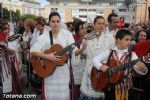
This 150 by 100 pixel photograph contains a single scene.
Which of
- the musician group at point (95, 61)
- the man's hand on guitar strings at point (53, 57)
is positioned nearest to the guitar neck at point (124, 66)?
the musician group at point (95, 61)

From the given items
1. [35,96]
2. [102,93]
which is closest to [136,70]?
[102,93]

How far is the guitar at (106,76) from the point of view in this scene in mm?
4395

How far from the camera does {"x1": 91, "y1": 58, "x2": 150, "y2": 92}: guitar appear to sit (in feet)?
14.4

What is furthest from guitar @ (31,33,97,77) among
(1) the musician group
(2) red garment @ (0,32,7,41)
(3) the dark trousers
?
(2) red garment @ (0,32,7,41)

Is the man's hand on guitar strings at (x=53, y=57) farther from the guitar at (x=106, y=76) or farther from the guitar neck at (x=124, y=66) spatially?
the guitar neck at (x=124, y=66)

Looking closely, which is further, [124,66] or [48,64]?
[48,64]

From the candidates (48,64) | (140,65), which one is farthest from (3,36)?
(140,65)

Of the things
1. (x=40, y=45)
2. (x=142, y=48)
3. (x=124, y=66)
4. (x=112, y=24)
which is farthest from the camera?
(x=112, y=24)

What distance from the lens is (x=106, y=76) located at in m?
4.56

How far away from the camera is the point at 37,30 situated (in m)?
8.14

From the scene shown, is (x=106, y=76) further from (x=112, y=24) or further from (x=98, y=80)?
(x=112, y=24)

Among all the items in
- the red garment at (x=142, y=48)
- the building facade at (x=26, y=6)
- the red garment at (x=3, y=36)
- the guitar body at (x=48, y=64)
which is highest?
the building facade at (x=26, y=6)

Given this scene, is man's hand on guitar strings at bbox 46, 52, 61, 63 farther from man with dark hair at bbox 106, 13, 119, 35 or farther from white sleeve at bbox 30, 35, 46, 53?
man with dark hair at bbox 106, 13, 119, 35

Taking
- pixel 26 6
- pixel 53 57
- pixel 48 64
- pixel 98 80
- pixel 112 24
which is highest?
pixel 26 6
